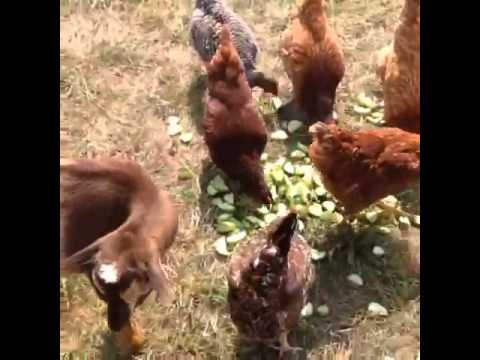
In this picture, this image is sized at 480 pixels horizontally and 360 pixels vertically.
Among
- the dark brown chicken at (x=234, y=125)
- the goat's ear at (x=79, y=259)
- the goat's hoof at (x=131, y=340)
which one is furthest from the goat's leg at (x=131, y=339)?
the dark brown chicken at (x=234, y=125)

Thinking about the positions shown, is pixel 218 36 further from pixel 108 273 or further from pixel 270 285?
pixel 108 273

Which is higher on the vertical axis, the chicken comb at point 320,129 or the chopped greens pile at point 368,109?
the chicken comb at point 320,129

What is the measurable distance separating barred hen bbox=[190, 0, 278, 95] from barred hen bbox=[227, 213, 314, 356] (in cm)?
108

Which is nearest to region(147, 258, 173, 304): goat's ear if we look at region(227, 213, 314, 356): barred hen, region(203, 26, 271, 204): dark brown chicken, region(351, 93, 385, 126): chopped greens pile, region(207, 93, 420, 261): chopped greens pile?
region(227, 213, 314, 356): barred hen

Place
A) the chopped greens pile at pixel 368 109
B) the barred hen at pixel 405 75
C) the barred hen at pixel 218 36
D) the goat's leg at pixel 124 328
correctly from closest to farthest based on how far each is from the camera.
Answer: the goat's leg at pixel 124 328
the barred hen at pixel 405 75
the barred hen at pixel 218 36
the chopped greens pile at pixel 368 109

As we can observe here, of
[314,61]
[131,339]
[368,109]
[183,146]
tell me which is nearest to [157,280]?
[131,339]

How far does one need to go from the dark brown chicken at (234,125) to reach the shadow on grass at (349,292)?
474 mm

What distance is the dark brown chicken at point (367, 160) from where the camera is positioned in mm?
3305

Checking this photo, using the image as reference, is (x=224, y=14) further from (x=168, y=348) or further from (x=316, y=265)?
(x=168, y=348)

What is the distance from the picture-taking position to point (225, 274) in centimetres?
347

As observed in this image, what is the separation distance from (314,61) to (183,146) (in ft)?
2.72

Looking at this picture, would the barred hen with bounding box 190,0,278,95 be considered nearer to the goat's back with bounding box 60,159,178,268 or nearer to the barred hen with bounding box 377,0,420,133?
the barred hen with bounding box 377,0,420,133

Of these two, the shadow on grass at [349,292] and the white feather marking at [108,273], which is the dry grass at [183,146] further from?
the white feather marking at [108,273]
